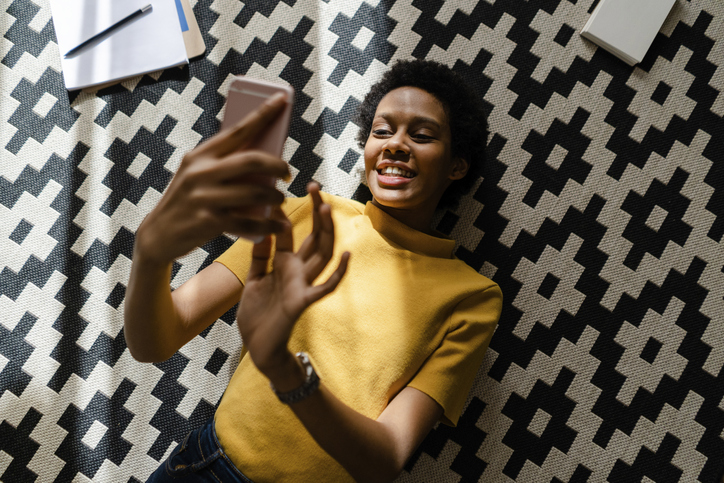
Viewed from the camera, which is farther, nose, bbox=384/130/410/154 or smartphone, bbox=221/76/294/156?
nose, bbox=384/130/410/154

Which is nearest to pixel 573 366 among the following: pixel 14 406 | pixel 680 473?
pixel 680 473

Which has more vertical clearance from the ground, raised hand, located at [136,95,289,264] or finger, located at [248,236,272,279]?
raised hand, located at [136,95,289,264]

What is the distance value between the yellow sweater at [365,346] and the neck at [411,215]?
0.15 ft

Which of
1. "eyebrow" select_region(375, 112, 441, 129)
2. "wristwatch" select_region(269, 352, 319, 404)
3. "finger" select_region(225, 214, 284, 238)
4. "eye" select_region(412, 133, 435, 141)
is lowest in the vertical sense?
"wristwatch" select_region(269, 352, 319, 404)

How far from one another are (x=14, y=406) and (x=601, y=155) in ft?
4.56

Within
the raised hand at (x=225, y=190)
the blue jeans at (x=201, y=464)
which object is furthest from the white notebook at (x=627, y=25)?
the blue jeans at (x=201, y=464)

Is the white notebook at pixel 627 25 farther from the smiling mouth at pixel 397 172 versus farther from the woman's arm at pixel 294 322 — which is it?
the woman's arm at pixel 294 322

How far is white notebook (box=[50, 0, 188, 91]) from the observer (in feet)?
3.48

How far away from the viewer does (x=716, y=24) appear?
1100mm

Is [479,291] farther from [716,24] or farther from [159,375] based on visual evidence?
[716,24]

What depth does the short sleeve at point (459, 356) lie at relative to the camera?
80 centimetres

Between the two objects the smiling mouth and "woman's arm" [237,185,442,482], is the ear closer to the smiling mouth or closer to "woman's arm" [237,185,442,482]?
the smiling mouth

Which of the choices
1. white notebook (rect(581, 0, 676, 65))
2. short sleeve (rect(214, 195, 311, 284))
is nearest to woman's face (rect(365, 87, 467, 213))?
short sleeve (rect(214, 195, 311, 284))

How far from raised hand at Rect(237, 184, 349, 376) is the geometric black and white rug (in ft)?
1.65
